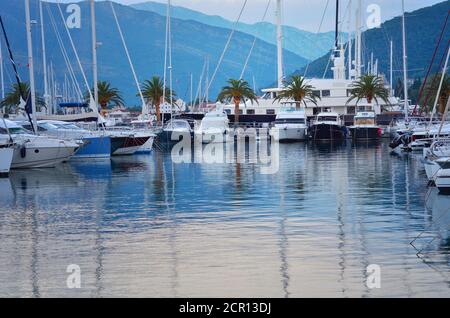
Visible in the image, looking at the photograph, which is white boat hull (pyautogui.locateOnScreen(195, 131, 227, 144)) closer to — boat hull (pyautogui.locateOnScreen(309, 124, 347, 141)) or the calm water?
boat hull (pyautogui.locateOnScreen(309, 124, 347, 141))

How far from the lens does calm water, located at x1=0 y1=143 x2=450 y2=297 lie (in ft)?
51.6

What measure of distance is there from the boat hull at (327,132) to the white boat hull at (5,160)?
40.0m

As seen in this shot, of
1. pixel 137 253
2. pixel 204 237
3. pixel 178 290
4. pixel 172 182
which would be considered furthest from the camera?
pixel 172 182

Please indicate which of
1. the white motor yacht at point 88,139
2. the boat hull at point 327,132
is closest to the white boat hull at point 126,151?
the white motor yacht at point 88,139

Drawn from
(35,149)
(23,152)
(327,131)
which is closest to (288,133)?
(327,131)

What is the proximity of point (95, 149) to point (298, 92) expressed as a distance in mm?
40780

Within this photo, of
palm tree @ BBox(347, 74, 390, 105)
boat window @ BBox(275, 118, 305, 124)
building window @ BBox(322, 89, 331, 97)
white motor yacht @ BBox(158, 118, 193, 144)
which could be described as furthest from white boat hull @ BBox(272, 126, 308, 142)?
building window @ BBox(322, 89, 331, 97)

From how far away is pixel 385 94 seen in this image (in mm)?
92562

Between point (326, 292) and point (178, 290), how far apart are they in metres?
2.31

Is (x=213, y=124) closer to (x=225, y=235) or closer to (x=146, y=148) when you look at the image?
(x=146, y=148)

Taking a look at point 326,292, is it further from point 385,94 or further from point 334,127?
point 385,94

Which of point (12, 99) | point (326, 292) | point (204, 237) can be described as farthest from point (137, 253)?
point (12, 99)

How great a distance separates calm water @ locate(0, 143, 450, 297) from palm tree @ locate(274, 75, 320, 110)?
50691 mm

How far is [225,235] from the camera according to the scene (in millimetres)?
21031
